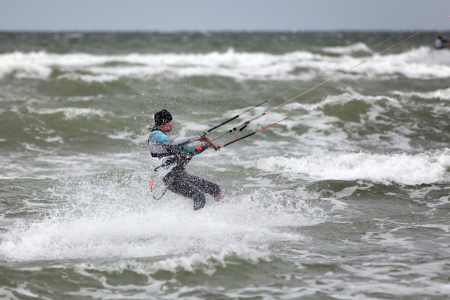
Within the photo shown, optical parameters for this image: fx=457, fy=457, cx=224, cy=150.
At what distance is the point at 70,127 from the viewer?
579 inches

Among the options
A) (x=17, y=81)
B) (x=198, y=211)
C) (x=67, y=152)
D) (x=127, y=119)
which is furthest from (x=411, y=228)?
(x=17, y=81)

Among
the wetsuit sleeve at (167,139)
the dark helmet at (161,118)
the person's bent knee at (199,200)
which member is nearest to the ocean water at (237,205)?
the person's bent knee at (199,200)

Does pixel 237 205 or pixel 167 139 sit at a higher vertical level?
pixel 167 139

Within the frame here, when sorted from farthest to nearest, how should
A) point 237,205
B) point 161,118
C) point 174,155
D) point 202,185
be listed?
point 237,205
point 202,185
point 174,155
point 161,118

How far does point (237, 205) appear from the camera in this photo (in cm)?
772

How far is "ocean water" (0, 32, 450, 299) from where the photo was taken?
524 cm

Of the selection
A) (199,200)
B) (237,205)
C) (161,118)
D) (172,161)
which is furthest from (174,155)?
(237,205)

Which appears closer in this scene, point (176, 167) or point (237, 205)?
point (176, 167)

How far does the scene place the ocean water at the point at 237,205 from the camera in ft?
17.2

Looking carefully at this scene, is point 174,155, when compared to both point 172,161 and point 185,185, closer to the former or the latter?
point 172,161

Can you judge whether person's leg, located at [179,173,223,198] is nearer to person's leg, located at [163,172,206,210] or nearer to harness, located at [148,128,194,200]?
person's leg, located at [163,172,206,210]

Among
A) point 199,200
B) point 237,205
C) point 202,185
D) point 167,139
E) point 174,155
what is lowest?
point 237,205

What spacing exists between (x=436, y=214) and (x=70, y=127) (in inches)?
441

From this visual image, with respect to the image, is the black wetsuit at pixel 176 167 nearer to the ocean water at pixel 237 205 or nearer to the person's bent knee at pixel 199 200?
the person's bent knee at pixel 199 200
